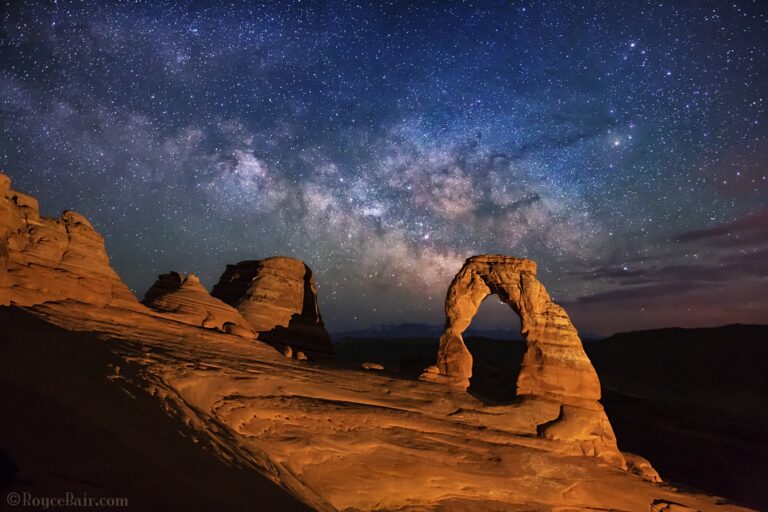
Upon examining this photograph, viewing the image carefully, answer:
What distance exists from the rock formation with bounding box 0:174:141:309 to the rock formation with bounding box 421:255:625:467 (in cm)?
1204

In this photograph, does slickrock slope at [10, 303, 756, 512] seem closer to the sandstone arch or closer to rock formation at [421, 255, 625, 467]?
rock formation at [421, 255, 625, 467]

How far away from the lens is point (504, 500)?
1084 cm

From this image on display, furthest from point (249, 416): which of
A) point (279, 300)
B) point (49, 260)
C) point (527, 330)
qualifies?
point (279, 300)

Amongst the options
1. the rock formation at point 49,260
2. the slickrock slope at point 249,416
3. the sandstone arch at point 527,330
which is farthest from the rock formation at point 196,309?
the sandstone arch at point 527,330

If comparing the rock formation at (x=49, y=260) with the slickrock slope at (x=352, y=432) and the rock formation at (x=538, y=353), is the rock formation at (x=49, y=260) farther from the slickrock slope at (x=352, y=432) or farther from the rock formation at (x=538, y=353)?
the rock formation at (x=538, y=353)

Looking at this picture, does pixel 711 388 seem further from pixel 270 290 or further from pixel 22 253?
pixel 22 253

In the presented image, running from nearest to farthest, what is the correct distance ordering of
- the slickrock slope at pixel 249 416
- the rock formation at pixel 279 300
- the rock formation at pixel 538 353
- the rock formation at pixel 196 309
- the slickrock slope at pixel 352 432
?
the slickrock slope at pixel 249 416 < the slickrock slope at pixel 352 432 < the rock formation at pixel 538 353 < the rock formation at pixel 196 309 < the rock formation at pixel 279 300

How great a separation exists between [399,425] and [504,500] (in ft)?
10.6

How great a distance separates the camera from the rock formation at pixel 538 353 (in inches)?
575

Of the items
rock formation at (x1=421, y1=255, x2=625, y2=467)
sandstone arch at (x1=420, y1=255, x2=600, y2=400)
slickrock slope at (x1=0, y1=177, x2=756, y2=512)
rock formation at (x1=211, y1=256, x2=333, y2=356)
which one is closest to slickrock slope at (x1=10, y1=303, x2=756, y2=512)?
slickrock slope at (x1=0, y1=177, x2=756, y2=512)

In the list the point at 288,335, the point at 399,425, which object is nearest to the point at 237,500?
the point at 399,425

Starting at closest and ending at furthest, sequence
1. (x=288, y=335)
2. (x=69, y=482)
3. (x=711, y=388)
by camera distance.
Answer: (x=69, y=482), (x=288, y=335), (x=711, y=388)

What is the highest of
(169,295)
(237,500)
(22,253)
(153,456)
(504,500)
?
(22,253)

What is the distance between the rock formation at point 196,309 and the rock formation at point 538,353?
28.5 feet
